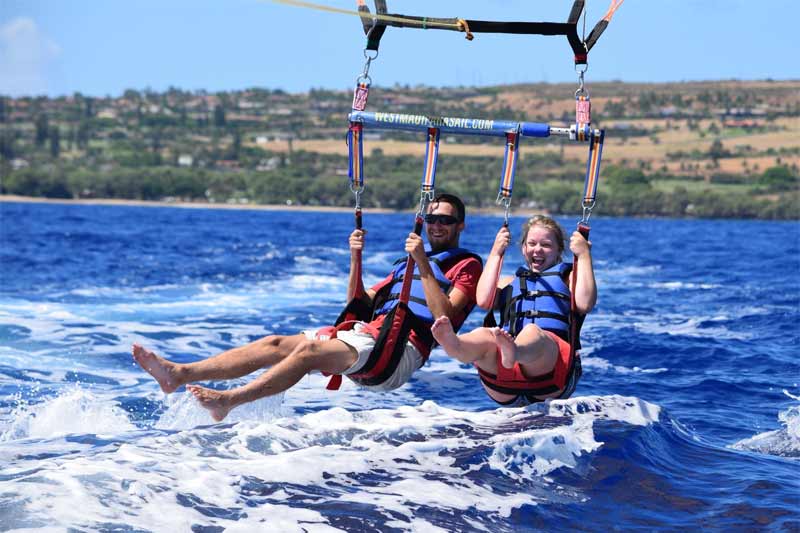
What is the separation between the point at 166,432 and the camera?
6867 mm

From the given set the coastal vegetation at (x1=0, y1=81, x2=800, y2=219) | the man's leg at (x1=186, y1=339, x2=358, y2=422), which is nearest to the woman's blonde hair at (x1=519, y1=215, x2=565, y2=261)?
the man's leg at (x1=186, y1=339, x2=358, y2=422)

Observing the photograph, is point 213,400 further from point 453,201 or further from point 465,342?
point 453,201

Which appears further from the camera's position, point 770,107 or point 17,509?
point 770,107

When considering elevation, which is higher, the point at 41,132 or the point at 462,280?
the point at 462,280

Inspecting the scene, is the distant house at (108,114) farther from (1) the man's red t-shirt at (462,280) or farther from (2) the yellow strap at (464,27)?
(1) the man's red t-shirt at (462,280)

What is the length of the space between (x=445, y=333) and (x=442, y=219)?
1.28 meters

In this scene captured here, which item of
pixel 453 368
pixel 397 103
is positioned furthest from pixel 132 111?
pixel 453 368

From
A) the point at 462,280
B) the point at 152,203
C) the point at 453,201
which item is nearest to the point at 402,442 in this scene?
the point at 462,280

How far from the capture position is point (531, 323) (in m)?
7.08

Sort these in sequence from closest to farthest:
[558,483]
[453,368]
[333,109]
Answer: [558,483] → [453,368] → [333,109]

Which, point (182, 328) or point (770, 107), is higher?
point (770, 107)

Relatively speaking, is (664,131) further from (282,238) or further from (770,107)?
(282,238)

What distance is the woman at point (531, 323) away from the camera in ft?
21.4

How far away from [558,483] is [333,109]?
151307mm
